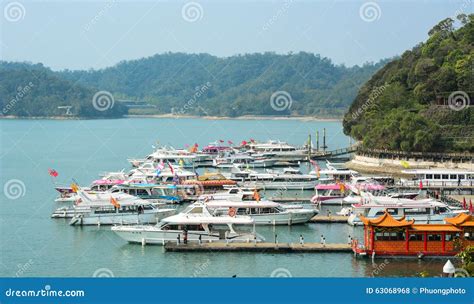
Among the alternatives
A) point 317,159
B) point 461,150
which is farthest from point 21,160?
point 461,150

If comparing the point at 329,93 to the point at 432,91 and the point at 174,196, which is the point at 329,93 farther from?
the point at 174,196

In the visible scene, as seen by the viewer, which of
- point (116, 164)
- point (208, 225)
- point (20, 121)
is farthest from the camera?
point (20, 121)

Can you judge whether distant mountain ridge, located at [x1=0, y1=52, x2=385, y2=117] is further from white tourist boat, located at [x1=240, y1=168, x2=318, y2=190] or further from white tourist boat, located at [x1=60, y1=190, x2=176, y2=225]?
white tourist boat, located at [x1=60, y1=190, x2=176, y2=225]

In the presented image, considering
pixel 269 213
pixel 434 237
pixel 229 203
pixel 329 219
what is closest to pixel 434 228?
pixel 434 237

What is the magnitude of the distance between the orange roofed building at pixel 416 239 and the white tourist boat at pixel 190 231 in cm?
394

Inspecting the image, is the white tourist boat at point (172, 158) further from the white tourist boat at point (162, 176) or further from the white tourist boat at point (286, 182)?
the white tourist boat at point (286, 182)

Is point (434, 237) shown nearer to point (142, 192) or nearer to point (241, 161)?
point (142, 192)

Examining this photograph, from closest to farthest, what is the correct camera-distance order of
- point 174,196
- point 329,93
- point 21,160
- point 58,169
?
point 174,196
point 58,169
point 21,160
point 329,93

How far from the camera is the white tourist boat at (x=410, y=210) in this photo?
94.4ft

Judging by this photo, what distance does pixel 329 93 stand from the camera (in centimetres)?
17400

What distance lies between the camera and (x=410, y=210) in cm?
2938

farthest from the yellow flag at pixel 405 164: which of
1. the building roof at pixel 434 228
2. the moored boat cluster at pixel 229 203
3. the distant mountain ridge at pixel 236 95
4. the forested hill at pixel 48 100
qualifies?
the forested hill at pixel 48 100

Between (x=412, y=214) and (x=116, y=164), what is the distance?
33.9 m

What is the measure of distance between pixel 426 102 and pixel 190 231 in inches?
1372
